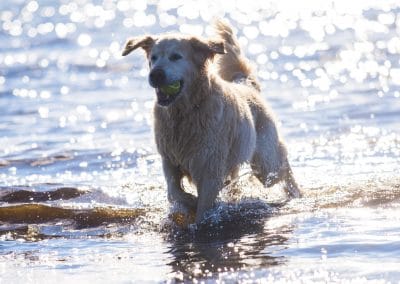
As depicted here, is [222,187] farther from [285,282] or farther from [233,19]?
[233,19]

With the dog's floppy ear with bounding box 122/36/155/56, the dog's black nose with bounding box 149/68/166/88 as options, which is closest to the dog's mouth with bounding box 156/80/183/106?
the dog's black nose with bounding box 149/68/166/88

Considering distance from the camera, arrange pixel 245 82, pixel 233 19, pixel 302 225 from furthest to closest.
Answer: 1. pixel 233 19
2. pixel 245 82
3. pixel 302 225

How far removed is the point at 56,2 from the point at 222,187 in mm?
21133

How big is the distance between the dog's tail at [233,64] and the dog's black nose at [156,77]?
2295 mm

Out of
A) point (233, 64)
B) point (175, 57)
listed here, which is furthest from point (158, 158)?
point (175, 57)

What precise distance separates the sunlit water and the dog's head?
1.21 meters

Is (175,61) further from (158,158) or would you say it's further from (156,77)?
(158,158)

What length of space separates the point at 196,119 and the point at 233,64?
2.05 metres

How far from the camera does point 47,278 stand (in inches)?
290

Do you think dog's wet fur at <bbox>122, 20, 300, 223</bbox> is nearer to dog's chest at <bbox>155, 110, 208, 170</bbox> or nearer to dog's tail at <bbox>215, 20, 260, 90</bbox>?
dog's chest at <bbox>155, 110, 208, 170</bbox>

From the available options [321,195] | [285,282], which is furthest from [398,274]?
[321,195]

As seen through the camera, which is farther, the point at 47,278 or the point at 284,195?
the point at 284,195

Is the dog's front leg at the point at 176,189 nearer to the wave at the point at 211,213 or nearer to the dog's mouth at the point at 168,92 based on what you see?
the wave at the point at 211,213

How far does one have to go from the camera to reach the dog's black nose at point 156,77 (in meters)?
8.06
